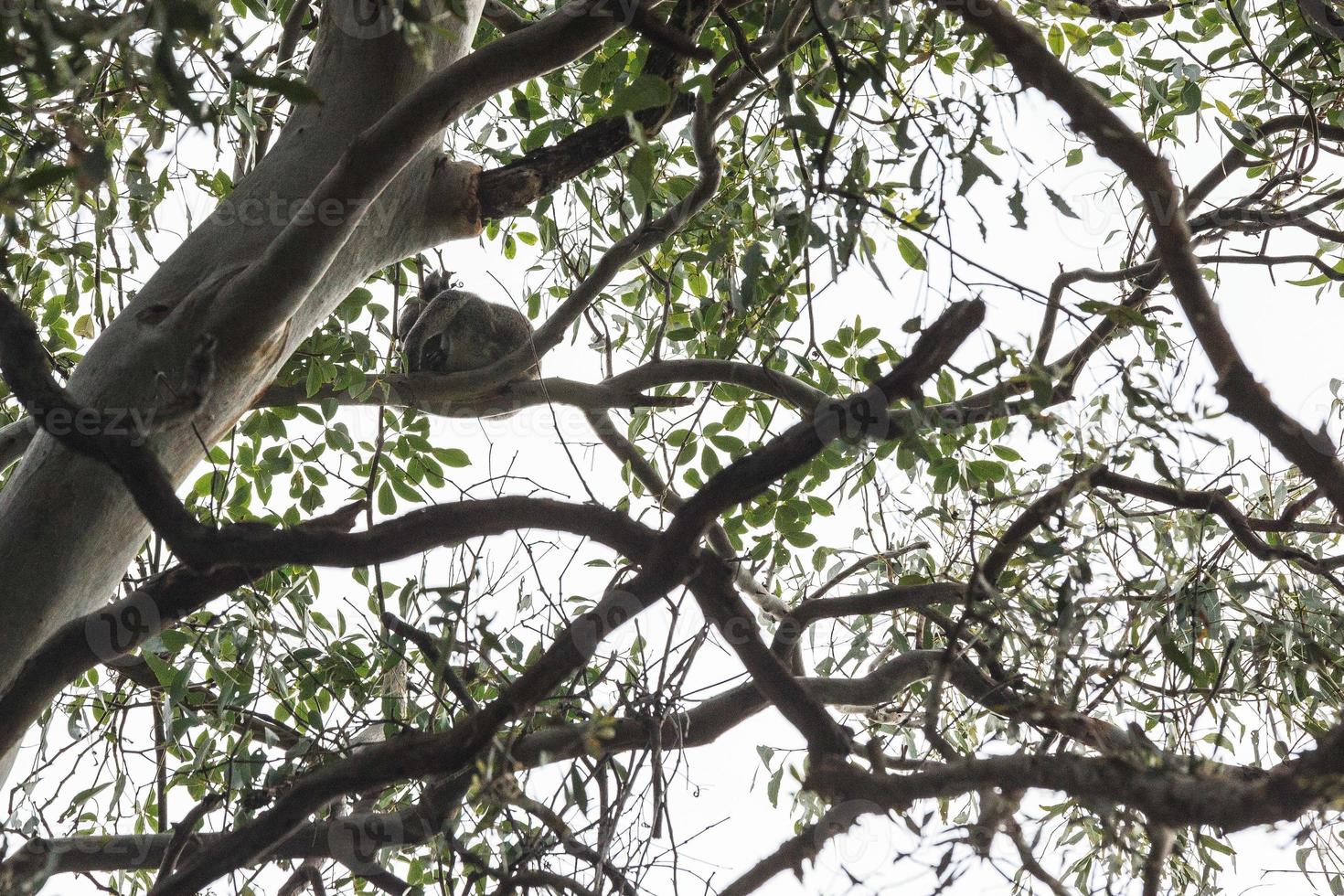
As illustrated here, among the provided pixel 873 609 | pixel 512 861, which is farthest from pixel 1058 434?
pixel 512 861

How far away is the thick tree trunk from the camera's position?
159 cm

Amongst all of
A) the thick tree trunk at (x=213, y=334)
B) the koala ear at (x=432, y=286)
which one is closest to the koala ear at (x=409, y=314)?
the koala ear at (x=432, y=286)

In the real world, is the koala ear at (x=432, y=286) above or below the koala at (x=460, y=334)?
above

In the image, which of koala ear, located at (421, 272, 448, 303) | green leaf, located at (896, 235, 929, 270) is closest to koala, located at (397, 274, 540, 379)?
koala ear, located at (421, 272, 448, 303)

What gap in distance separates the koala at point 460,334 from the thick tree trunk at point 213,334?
1.65 metres

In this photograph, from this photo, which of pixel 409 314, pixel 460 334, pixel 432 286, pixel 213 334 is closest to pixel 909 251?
pixel 213 334

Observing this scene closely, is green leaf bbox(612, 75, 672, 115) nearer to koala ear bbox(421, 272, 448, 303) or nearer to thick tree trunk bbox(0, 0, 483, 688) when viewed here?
thick tree trunk bbox(0, 0, 483, 688)

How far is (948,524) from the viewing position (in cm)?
270

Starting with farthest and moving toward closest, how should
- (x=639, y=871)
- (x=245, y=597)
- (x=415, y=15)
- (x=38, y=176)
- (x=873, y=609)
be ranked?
(x=245, y=597) → (x=873, y=609) → (x=639, y=871) → (x=415, y=15) → (x=38, y=176)

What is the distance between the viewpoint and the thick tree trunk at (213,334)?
1.59 metres

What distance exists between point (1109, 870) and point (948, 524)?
1.33 metres

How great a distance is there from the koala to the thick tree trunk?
1.65 metres

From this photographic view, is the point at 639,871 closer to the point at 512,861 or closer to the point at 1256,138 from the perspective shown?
the point at 512,861

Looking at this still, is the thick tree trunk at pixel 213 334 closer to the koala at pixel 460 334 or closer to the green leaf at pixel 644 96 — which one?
the green leaf at pixel 644 96
